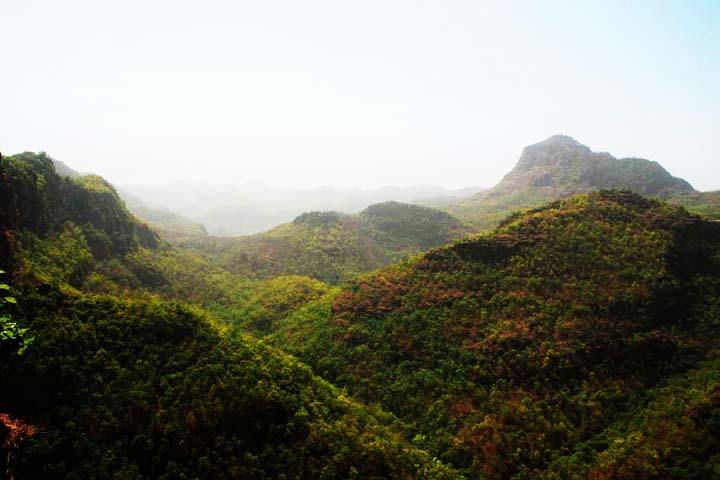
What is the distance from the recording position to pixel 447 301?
27578mm

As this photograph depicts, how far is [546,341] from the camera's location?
22.0 metres

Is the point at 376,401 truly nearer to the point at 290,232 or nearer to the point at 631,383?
the point at 631,383

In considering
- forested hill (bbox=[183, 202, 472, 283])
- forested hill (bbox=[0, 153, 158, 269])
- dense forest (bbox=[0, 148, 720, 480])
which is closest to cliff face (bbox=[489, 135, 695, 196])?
forested hill (bbox=[183, 202, 472, 283])

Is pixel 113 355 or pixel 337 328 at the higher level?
pixel 113 355

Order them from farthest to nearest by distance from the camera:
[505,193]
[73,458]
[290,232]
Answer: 1. [505,193]
2. [290,232]
3. [73,458]

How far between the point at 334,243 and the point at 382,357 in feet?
117

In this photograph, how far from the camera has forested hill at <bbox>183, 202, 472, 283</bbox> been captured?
171ft

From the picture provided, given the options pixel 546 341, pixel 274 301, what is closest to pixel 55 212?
pixel 274 301

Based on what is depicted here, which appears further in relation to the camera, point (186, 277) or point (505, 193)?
point (505, 193)

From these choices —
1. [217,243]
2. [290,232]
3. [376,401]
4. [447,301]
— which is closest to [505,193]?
[290,232]

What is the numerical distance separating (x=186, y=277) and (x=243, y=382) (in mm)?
27223

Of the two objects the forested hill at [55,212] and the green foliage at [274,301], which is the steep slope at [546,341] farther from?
the forested hill at [55,212]

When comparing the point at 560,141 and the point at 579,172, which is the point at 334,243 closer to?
the point at 579,172

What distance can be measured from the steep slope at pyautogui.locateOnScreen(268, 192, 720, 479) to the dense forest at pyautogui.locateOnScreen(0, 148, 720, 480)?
0.35 feet
